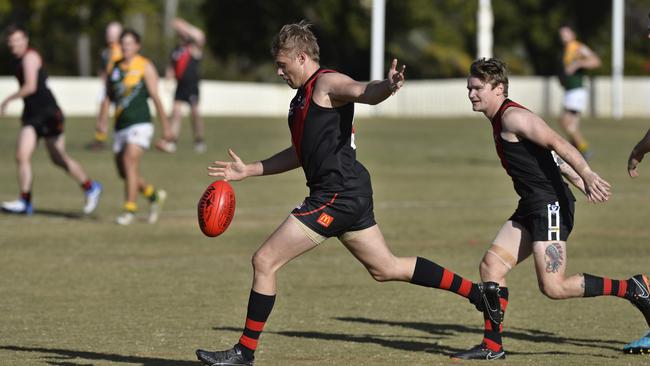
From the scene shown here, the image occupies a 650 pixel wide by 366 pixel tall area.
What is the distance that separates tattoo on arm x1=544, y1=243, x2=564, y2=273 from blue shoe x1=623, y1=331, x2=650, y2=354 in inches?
26.7

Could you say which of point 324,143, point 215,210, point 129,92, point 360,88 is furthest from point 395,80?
point 129,92

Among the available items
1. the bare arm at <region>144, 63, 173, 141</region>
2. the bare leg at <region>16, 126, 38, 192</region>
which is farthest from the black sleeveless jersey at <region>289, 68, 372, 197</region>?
the bare leg at <region>16, 126, 38, 192</region>

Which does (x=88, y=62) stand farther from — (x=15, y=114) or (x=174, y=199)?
(x=174, y=199)

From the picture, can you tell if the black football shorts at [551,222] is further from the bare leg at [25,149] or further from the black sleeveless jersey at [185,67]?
the black sleeveless jersey at [185,67]

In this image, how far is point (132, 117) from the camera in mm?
14695

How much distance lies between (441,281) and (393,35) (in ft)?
186

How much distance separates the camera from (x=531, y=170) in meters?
7.89

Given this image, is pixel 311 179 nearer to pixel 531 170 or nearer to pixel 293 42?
pixel 293 42

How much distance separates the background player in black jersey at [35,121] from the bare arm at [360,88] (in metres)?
8.56

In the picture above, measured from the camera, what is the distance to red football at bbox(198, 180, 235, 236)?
25.6ft

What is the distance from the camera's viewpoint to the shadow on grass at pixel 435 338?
8273 mm

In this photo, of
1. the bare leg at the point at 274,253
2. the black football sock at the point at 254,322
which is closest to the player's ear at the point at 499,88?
the bare leg at the point at 274,253

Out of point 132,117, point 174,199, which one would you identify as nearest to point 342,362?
point 132,117

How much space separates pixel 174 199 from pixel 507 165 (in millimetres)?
10399
